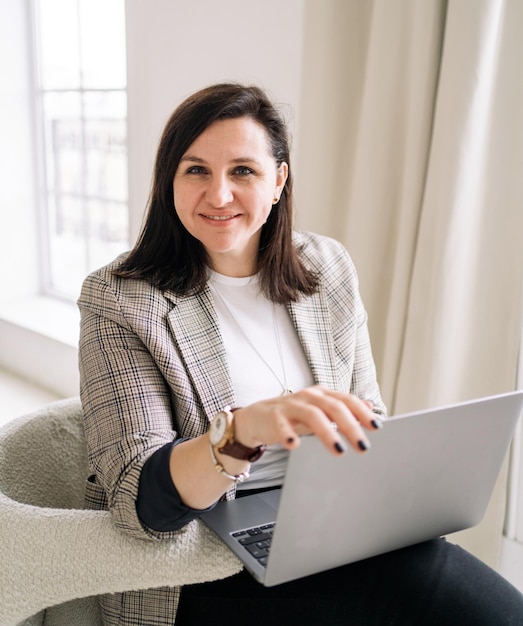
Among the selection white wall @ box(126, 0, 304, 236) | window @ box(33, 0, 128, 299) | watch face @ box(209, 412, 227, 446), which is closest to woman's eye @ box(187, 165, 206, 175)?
watch face @ box(209, 412, 227, 446)

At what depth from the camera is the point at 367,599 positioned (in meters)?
1.08

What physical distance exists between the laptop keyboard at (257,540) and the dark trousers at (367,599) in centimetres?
10

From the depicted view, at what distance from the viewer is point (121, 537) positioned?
102cm

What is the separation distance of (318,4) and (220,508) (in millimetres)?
1347

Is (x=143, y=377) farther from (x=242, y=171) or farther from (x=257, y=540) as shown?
(x=242, y=171)

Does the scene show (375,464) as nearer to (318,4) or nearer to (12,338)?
(318,4)

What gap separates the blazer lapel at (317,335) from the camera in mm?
1398

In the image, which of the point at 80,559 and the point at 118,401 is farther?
the point at 118,401

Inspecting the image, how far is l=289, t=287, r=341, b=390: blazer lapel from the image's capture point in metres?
1.40

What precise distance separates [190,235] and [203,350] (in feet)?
0.85

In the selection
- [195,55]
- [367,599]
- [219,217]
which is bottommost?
[367,599]

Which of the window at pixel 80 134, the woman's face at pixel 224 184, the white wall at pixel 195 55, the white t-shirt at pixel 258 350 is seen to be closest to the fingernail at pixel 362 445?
the white t-shirt at pixel 258 350

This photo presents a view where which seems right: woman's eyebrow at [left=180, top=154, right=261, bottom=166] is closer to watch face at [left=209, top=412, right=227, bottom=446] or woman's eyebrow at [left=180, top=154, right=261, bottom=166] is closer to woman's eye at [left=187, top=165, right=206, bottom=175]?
woman's eye at [left=187, top=165, right=206, bottom=175]

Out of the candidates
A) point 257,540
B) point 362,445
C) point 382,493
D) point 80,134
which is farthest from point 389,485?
point 80,134
